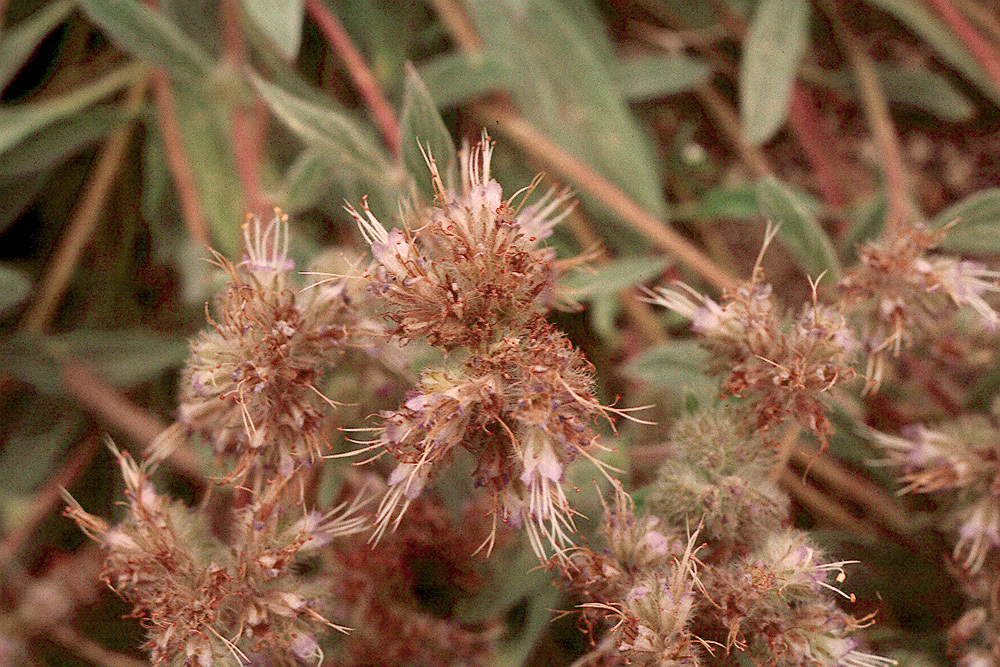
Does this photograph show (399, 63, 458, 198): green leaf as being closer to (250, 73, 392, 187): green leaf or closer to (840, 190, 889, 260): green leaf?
(250, 73, 392, 187): green leaf

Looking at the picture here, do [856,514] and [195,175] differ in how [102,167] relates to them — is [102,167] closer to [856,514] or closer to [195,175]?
[195,175]

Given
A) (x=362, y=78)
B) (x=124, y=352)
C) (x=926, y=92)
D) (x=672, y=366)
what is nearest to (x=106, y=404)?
(x=124, y=352)

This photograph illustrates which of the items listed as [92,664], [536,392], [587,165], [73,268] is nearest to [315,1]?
[587,165]

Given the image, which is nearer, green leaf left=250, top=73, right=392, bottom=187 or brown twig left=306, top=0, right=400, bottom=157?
green leaf left=250, top=73, right=392, bottom=187

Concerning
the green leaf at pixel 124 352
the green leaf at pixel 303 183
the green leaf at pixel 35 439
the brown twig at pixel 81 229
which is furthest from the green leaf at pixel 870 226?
the green leaf at pixel 35 439

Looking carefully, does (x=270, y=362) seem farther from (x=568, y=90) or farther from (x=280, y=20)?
(x=568, y=90)

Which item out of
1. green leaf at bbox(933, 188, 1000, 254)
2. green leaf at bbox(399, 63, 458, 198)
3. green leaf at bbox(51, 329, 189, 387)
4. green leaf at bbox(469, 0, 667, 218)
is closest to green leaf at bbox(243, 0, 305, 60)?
green leaf at bbox(399, 63, 458, 198)
